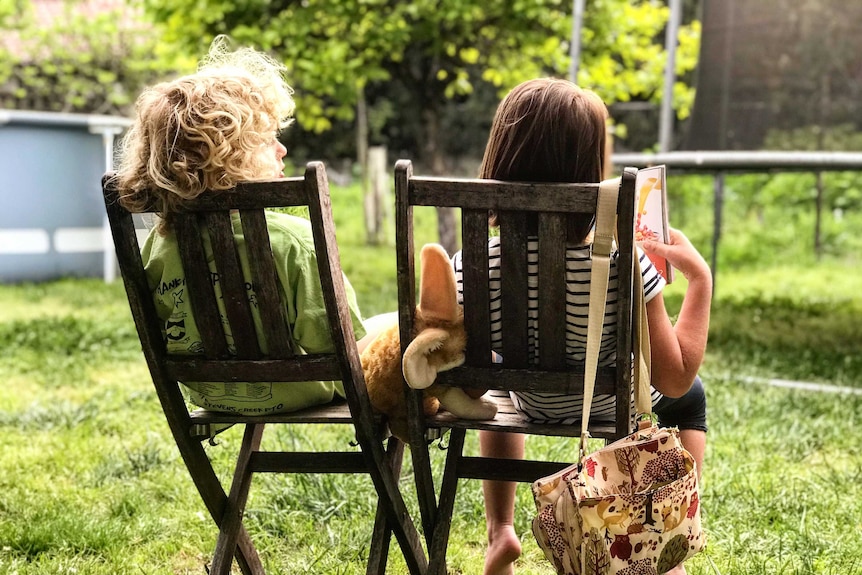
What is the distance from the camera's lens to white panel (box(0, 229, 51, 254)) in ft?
26.7

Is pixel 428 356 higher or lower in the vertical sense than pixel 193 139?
lower

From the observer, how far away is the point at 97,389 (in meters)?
4.54

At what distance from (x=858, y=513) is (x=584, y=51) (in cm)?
572

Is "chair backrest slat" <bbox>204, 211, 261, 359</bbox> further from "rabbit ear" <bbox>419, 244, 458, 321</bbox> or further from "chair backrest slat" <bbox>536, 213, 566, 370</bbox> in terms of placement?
"chair backrest slat" <bbox>536, 213, 566, 370</bbox>

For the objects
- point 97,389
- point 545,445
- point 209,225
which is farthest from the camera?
point 97,389

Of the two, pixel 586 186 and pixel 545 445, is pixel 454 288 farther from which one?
pixel 545 445

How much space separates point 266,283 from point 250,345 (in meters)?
0.16

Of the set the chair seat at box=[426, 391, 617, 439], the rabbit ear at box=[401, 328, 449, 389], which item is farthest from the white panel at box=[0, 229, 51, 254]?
the rabbit ear at box=[401, 328, 449, 389]

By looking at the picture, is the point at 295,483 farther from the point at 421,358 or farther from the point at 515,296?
the point at 515,296

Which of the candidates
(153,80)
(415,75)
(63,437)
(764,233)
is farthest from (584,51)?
(153,80)

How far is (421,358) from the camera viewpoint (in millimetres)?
1876

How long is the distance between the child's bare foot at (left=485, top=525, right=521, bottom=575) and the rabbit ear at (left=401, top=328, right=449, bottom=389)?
0.60m

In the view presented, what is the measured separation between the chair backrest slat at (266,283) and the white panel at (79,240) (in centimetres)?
702

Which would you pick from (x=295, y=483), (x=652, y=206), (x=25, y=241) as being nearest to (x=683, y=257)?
(x=652, y=206)
